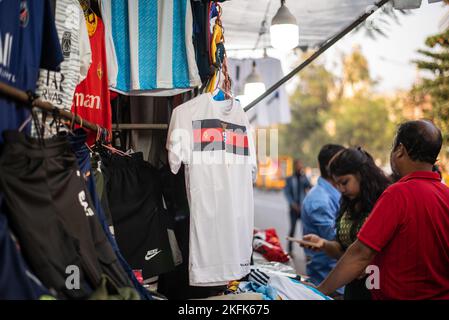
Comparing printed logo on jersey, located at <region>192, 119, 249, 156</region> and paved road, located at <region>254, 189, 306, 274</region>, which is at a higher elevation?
printed logo on jersey, located at <region>192, 119, 249, 156</region>

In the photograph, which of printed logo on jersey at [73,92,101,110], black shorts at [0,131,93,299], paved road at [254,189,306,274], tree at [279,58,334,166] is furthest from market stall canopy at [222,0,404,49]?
tree at [279,58,334,166]

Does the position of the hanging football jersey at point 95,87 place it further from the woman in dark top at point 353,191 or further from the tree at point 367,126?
the tree at point 367,126

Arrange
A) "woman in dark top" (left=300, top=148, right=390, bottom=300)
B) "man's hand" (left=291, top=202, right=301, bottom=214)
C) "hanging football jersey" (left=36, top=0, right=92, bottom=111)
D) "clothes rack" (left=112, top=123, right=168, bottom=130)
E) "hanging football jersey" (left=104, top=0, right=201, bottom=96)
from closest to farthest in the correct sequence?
"hanging football jersey" (left=36, top=0, right=92, bottom=111) < "hanging football jersey" (left=104, top=0, right=201, bottom=96) < "clothes rack" (left=112, top=123, right=168, bottom=130) < "woman in dark top" (left=300, top=148, right=390, bottom=300) < "man's hand" (left=291, top=202, right=301, bottom=214)

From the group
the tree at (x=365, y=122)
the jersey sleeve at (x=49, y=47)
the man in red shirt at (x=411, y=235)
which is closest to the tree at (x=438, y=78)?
the man in red shirt at (x=411, y=235)

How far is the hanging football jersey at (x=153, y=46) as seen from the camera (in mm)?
3592

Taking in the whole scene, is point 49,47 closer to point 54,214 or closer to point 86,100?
point 54,214

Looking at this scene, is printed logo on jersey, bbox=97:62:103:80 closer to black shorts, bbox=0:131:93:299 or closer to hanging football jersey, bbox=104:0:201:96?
hanging football jersey, bbox=104:0:201:96

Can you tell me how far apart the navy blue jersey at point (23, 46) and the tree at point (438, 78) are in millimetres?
8483

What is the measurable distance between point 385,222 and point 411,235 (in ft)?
0.57

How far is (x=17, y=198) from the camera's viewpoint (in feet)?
6.02

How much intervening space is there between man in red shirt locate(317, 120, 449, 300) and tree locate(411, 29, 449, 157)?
22.5ft

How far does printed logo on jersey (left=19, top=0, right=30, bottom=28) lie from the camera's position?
2.19m
